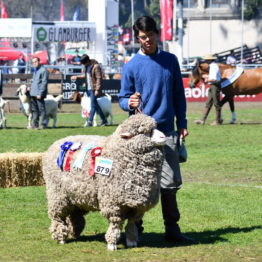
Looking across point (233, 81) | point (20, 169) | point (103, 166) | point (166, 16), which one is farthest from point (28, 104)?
point (166, 16)

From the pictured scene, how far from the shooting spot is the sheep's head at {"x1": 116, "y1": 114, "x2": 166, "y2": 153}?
824 cm

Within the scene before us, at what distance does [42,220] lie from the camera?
10273mm

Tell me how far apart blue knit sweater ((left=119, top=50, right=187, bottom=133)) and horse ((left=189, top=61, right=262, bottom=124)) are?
55.8ft

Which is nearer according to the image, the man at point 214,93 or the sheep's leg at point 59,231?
the sheep's leg at point 59,231

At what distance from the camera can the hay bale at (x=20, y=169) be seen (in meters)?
13.2

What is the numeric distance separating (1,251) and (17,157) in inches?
193

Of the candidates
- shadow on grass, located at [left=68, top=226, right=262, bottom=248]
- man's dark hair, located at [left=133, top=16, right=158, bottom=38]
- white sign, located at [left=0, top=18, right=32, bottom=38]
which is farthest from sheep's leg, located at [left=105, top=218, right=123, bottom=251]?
white sign, located at [left=0, top=18, right=32, bottom=38]

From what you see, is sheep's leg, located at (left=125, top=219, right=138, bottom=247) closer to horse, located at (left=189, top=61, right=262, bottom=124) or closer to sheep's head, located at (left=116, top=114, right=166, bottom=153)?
sheep's head, located at (left=116, top=114, right=166, bottom=153)

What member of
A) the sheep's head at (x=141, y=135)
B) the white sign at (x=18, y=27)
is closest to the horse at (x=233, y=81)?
the sheep's head at (x=141, y=135)

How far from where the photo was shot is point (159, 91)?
8.70 m

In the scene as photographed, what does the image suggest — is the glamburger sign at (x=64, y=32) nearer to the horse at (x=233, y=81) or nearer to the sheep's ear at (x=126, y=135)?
the horse at (x=233, y=81)

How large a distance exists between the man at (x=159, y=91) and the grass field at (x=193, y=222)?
0.56 meters

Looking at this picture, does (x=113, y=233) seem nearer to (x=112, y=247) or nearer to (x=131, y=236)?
(x=112, y=247)

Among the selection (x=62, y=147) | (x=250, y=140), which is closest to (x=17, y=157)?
(x=62, y=147)
